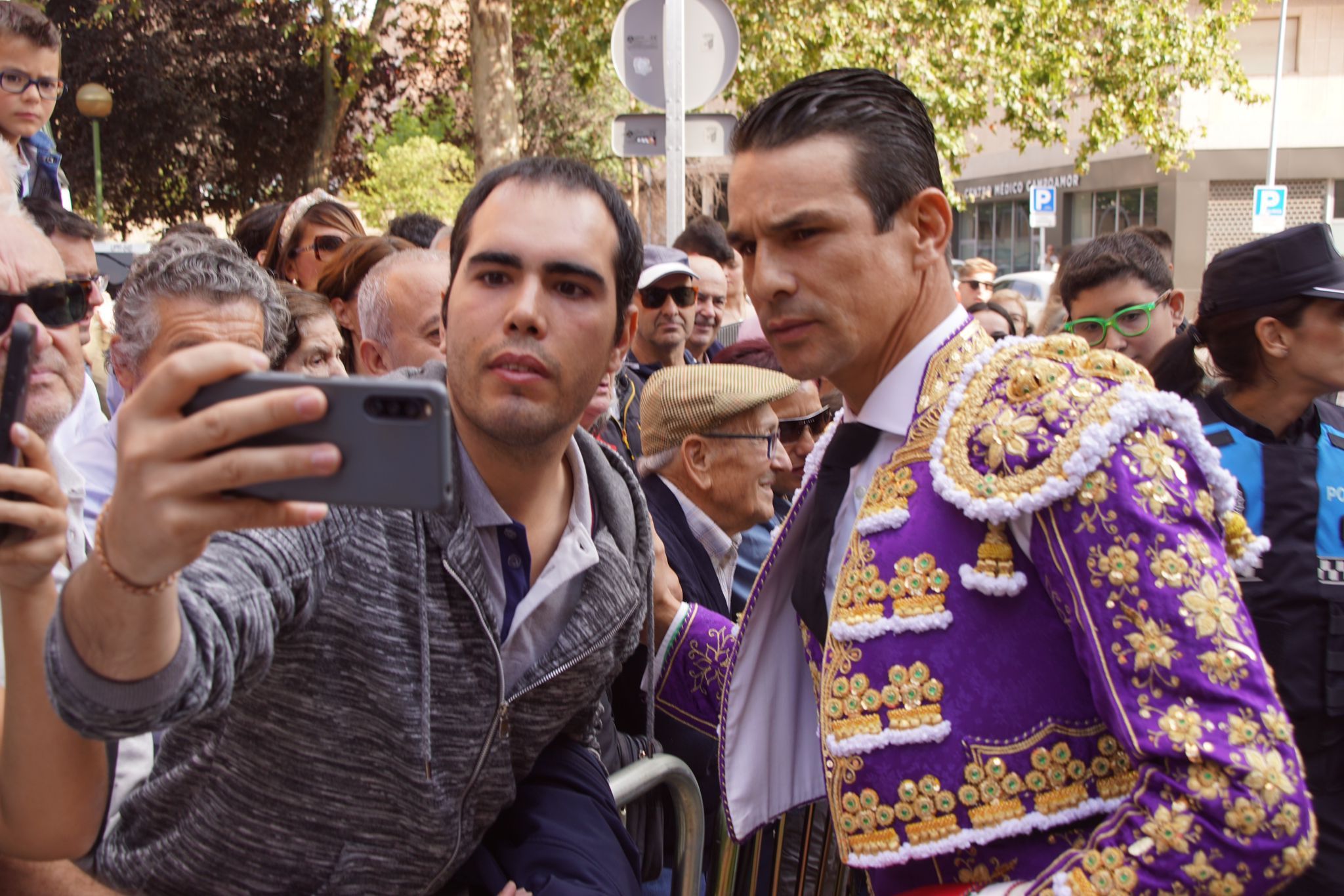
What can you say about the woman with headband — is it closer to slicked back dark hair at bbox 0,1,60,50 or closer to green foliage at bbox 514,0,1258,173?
slicked back dark hair at bbox 0,1,60,50

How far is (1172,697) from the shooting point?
1615 mm

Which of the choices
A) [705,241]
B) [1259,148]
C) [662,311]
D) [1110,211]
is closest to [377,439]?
[662,311]

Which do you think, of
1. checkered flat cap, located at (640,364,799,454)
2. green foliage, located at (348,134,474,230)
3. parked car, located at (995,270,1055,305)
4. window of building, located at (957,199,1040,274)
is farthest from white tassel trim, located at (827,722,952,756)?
window of building, located at (957,199,1040,274)

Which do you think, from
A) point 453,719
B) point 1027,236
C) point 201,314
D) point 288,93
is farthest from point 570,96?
point 453,719

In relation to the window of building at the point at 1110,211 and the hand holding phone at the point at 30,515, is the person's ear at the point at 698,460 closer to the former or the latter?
the hand holding phone at the point at 30,515

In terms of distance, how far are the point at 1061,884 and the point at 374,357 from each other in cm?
327

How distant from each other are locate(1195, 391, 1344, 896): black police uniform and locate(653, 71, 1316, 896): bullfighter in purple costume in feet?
4.73

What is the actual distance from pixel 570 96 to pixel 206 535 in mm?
22436

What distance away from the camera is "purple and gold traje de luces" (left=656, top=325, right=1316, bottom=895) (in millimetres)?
1599

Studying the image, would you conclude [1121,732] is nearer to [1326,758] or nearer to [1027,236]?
[1326,758]

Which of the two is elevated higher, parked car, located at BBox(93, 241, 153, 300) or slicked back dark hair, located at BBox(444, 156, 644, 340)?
slicked back dark hair, located at BBox(444, 156, 644, 340)

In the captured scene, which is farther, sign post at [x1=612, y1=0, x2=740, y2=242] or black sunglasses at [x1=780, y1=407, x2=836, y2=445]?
sign post at [x1=612, y1=0, x2=740, y2=242]

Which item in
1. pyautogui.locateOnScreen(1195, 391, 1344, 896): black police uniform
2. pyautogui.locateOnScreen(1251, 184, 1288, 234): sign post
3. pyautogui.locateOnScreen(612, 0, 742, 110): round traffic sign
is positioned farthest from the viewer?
pyautogui.locateOnScreen(1251, 184, 1288, 234): sign post

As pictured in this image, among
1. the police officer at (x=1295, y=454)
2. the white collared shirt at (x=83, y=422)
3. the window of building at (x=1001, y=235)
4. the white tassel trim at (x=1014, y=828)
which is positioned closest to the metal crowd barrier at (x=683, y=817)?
the white tassel trim at (x=1014, y=828)
